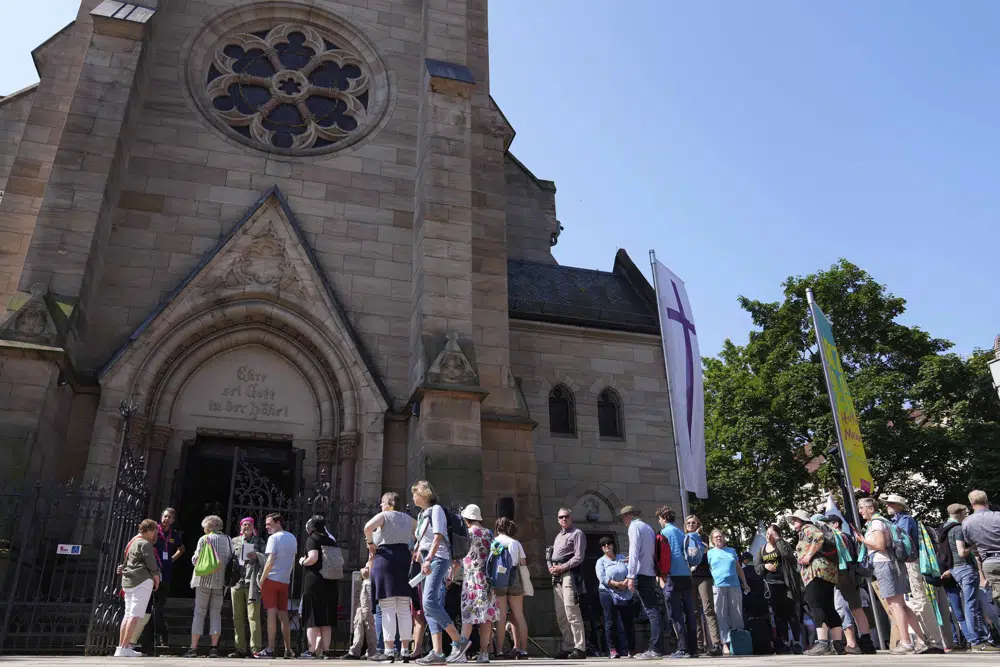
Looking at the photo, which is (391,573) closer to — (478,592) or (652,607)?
(478,592)

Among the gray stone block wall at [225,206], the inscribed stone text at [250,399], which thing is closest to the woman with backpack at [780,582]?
the gray stone block wall at [225,206]

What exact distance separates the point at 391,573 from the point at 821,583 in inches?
204

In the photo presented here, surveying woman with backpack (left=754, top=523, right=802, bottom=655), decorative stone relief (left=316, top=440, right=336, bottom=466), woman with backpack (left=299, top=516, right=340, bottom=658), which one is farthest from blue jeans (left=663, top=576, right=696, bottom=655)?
decorative stone relief (left=316, top=440, right=336, bottom=466)

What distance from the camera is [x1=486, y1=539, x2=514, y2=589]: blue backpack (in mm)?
8727

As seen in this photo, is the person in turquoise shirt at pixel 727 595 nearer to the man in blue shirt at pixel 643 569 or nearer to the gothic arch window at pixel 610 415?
the man in blue shirt at pixel 643 569

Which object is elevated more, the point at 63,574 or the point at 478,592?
the point at 63,574

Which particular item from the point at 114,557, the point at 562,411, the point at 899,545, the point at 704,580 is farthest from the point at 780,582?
the point at 114,557

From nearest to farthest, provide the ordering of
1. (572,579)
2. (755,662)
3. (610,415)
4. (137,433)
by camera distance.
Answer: (755,662) < (572,579) < (137,433) < (610,415)

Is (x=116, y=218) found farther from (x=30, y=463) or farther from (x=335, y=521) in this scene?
(x=335, y=521)

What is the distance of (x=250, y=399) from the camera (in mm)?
14109

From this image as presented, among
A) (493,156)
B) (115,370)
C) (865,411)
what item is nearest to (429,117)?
(493,156)

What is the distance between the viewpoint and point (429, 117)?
15875mm

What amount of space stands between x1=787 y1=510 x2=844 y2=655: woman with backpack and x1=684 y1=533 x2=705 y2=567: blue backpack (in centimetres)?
148

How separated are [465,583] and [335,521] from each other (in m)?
3.91
